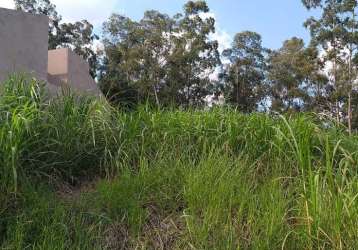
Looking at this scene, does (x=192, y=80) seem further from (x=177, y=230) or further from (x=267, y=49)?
(x=177, y=230)

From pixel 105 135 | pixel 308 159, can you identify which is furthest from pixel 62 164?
pixel 308 159

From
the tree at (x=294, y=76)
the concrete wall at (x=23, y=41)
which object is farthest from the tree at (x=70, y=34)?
the concrete wall at (x=23, y=41)

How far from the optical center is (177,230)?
265cm

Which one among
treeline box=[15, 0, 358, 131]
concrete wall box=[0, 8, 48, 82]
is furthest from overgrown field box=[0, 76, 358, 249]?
treeline box=[15, 0, 358, 131]

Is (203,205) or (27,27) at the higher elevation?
(27,27)

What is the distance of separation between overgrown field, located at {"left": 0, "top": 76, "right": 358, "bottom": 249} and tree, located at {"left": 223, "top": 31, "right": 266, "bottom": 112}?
24.2 meters

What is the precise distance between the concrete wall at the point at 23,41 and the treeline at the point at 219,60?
12.1 meters

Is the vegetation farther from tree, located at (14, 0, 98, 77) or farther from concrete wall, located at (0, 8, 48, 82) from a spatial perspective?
tree, located at (14, 0, 98, 77)

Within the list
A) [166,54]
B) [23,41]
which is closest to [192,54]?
[166,54]

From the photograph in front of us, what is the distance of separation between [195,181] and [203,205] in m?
0.18

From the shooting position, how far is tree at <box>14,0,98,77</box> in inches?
1187

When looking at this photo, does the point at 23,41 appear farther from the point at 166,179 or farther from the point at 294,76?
the point at 294,76

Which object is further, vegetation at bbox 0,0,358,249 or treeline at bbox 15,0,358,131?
treeline at bbox 15,0,358,131

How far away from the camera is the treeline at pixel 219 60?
73.2ft
